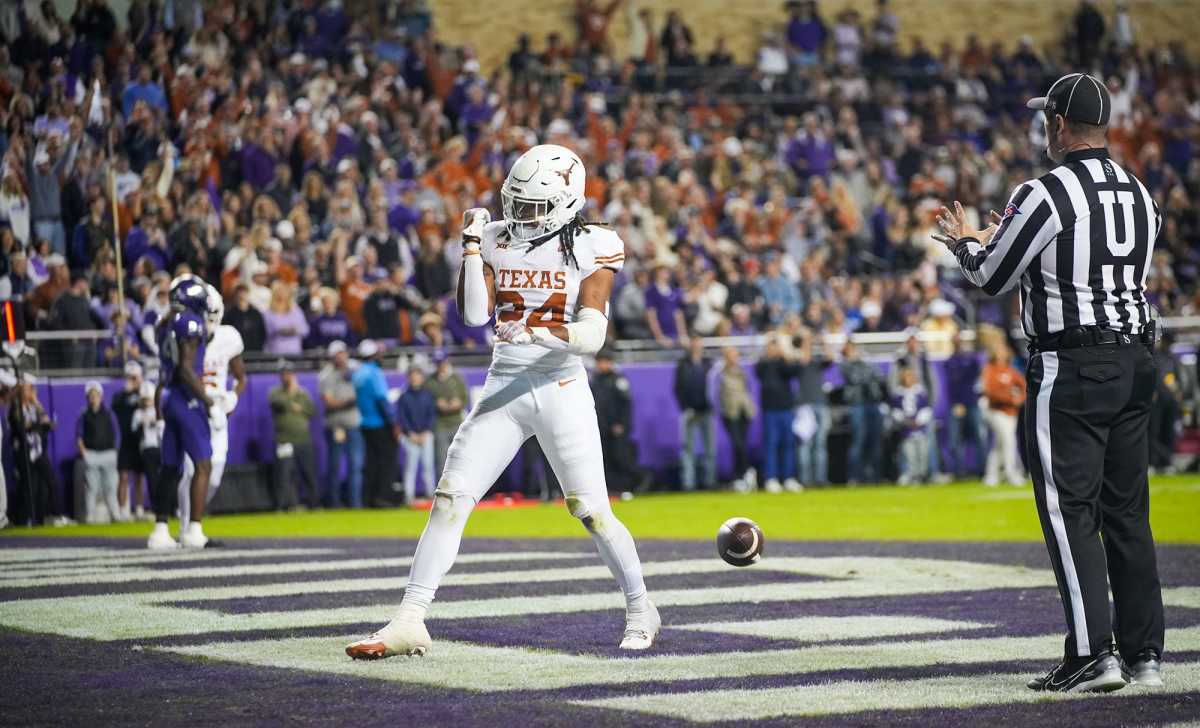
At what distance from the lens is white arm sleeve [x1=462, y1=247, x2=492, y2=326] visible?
7.53 metres

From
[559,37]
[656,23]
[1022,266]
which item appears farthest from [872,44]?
[1022,266]

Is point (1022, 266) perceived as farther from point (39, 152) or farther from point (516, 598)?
point (39, 152)

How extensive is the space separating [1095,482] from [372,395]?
47.8 ft

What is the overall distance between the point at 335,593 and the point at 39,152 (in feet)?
34.0

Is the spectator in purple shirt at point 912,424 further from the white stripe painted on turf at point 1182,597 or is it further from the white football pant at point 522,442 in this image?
the white football pant at point 522,442

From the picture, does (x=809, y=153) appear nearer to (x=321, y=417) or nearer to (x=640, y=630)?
(x=321, y=417)

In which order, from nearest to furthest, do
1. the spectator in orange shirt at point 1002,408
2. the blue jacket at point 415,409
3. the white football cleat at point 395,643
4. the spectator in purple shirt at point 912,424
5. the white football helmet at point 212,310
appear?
the white football cleat at point 395,643 → the white football helmet at point 212,310 → the blue jacket at point 415,409 → the spectator in orange shirt at point 1002,408 → the spectator in purple shirt at point 912,424

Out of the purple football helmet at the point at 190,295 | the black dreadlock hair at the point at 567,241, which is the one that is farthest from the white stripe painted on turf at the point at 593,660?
the purple football helmet at the point at 190,295

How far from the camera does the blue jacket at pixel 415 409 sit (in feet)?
67.7

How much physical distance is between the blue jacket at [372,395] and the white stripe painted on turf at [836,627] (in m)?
12.2

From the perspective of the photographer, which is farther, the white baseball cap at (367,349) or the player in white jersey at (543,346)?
the white baseball cap at (367,349)

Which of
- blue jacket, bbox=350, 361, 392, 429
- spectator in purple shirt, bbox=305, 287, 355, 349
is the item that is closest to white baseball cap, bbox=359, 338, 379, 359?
blue jacket, bbox=350, 361, 392, 429

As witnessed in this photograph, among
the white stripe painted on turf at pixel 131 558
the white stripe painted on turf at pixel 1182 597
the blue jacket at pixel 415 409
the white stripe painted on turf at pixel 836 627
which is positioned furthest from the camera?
the blue jacket at pixel 415 409

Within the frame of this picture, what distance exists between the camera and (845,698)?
20.5 feet
